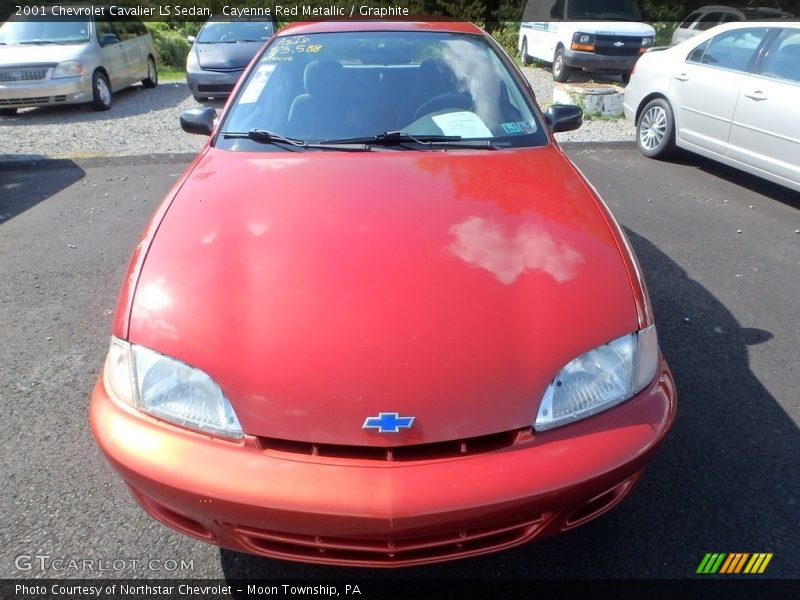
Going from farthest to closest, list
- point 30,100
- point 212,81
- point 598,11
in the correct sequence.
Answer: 1. point 598,11
2. point 212,81
3. point 30,100

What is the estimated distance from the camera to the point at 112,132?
7.96 m

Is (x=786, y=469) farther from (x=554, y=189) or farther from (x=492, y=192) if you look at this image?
(x=492, y=192)

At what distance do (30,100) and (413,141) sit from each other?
27.7 feet

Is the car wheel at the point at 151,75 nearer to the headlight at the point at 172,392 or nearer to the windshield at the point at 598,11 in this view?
the windshield at the point at 598,11

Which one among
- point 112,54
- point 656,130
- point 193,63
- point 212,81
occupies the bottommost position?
point 656,130

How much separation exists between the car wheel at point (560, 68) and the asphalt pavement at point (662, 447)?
7.22 m

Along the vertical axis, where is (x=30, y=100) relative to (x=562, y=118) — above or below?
below

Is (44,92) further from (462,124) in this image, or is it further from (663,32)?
(663,32)

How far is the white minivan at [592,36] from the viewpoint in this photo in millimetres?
10883

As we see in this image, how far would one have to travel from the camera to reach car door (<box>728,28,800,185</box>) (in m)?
4.87

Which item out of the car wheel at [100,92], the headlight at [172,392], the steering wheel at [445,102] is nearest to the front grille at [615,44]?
the car wheel at [100,92]

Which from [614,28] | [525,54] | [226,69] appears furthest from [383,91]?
[525,54]

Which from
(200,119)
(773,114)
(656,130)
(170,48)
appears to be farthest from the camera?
(170,48)

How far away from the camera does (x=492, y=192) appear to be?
7.13ft
